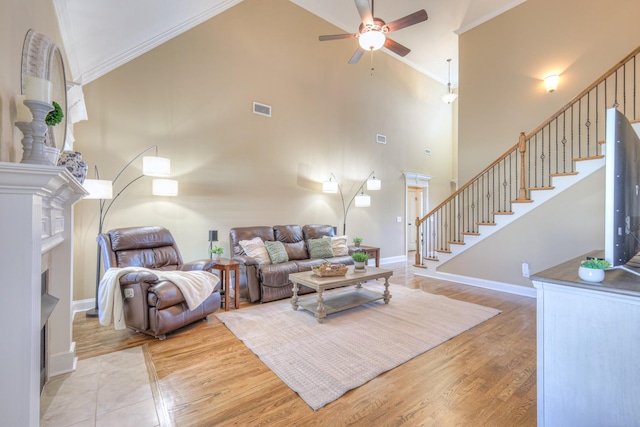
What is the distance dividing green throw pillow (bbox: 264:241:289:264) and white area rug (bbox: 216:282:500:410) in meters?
0.64

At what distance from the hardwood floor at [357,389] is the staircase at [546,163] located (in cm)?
214

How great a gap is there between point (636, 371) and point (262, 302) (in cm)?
341

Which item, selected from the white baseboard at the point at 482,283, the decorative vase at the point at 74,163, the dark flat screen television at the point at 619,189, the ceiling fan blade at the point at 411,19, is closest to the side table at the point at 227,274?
the decorative vase at the point at 74,163

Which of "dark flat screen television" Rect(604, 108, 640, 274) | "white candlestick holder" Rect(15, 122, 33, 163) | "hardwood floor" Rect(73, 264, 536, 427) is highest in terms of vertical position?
"white candlestick holder" Rect(15, 122, 33, 163)

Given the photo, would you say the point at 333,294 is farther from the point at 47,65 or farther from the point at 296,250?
the point at 47,65

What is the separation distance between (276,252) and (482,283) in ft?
11.2

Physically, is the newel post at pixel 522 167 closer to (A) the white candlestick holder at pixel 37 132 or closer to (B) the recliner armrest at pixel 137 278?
(B) the recliner armrest at pixel 137 278

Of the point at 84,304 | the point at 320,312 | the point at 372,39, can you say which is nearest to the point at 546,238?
the point at 320,312

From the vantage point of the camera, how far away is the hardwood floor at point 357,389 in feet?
5.53

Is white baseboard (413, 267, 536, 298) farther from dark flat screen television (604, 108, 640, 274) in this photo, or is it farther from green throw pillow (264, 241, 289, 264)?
dark flat screen television (604, 108, 640, 274)

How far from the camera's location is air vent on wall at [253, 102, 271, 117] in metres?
4.84

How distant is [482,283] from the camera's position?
4.63 meters

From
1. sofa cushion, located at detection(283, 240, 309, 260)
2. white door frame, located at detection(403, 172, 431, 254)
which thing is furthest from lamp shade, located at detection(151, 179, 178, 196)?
white door frame, located at detection(403, 172, 431, 254)

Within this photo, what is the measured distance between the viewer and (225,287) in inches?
138
